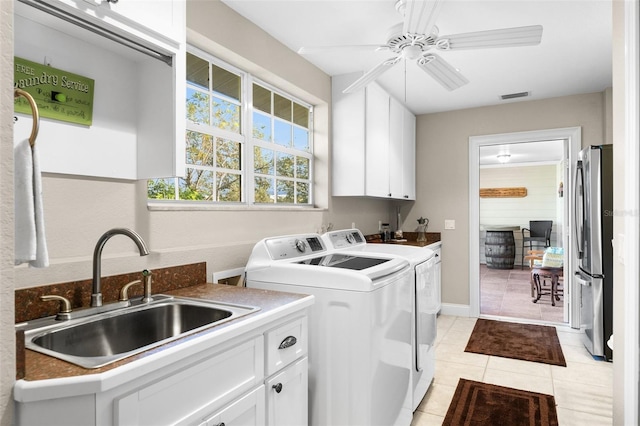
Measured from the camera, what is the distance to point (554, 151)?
284 inches

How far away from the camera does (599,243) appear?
3172 millimetres

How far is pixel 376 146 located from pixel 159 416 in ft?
9.61

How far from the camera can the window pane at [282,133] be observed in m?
2.96

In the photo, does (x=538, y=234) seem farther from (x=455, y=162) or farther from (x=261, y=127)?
(x=261, y=127)

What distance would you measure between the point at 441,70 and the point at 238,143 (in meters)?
1.31

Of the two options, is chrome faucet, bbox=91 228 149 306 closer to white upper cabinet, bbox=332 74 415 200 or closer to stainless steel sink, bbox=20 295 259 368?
stainless steel sink, bbox=20 295 259 368

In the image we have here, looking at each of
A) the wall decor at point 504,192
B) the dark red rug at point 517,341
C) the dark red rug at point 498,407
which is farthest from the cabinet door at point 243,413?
the wall decor at point 504,192

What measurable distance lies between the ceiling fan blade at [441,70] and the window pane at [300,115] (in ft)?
4.01

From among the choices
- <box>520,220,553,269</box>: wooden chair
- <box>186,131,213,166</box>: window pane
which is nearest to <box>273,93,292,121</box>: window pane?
<box>186,131,213,166</box>: window pane

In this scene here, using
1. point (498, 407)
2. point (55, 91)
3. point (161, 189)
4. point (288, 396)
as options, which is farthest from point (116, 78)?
point (498, 407)

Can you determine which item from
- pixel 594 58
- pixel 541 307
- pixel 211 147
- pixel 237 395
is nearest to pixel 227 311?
pixel 237 395

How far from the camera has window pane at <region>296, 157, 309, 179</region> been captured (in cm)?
323

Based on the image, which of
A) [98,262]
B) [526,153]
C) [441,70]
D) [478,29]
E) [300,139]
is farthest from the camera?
[526,153]

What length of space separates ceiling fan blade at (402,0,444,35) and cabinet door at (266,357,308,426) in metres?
1.55
